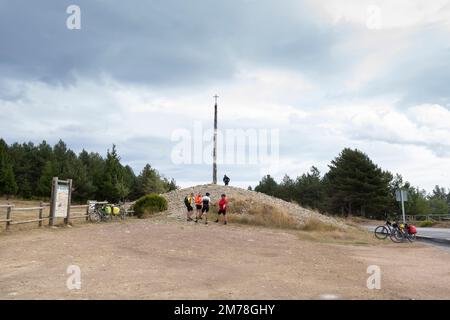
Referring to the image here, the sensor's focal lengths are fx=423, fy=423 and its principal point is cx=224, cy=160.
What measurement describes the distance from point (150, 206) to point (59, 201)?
8.90 m

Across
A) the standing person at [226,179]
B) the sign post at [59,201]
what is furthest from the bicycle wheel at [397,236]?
the standing person at [226,179]

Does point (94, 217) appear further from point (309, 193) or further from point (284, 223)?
point (309, 193)

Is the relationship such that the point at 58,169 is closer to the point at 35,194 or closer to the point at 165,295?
the point at 35,194

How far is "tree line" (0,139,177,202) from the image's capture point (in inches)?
2714

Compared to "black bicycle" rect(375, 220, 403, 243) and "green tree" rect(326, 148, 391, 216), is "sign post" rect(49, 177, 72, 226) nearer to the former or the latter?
"black bicycle" rect(375, 220, 403, 243)

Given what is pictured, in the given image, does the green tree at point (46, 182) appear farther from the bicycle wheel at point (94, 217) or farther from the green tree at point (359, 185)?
the bicycle wheel at point (94, 217)

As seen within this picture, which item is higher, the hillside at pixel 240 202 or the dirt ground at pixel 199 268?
the hillside at pixel 240 202

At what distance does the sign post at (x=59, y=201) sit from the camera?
19.5m

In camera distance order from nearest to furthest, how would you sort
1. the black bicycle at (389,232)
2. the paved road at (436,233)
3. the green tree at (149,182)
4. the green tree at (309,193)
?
1. the black bicycle at (389,232)
2. the paved road at (436,233)
3. the green tree at (149,182)
4. the green tree at (309,193)

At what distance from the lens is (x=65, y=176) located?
235 feet

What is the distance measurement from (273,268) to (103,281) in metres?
4.21

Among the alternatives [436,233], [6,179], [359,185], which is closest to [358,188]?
[359,185]

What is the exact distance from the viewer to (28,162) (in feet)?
262

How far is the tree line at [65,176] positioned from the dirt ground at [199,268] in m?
56.6
